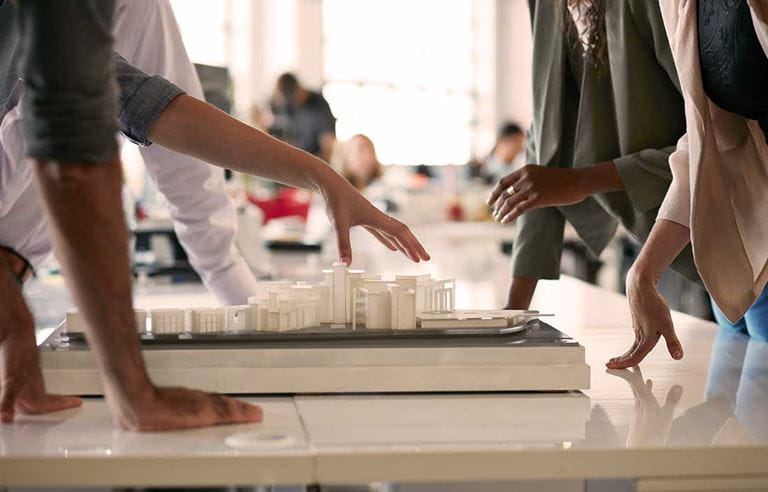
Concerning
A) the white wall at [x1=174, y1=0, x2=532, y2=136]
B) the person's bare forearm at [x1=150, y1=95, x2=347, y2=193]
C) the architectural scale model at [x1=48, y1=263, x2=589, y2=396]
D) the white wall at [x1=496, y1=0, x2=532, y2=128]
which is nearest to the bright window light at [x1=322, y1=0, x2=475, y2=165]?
the white wall at [x1=174, y1=0, x2=532, y2=136]

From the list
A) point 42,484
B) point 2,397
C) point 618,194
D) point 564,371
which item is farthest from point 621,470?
point 618,194

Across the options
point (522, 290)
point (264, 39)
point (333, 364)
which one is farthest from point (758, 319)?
point (264, 39)

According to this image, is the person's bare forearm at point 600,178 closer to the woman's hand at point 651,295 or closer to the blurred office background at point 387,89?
the woman's hand at point 651,295

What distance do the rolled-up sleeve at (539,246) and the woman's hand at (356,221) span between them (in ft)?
1.91

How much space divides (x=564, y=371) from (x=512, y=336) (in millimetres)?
77

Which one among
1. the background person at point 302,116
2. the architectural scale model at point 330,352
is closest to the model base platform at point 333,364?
the architectural scale model at point 330,352

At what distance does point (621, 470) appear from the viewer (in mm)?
993

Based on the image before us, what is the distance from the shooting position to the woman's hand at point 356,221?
1376mm

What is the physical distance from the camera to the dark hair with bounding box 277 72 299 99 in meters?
8.64

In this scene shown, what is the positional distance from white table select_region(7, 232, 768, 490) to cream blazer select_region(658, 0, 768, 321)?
0.19m

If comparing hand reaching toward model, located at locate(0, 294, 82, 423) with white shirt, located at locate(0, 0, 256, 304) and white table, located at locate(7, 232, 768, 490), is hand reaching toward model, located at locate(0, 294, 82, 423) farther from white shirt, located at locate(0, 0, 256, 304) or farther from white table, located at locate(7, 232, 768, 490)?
white shirt, located at locate(0, 0, 256, 304)

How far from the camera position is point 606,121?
1.85m

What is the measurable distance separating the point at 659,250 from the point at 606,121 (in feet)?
1.46

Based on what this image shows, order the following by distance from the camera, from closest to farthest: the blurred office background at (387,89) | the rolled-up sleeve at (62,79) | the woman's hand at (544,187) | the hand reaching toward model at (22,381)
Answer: the rolled-up sleeve at (62,79) → the hand reaching toward model at (22,381) → the woman's hand at (544,187) → the blurred office background at (387,89)
